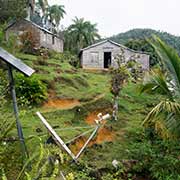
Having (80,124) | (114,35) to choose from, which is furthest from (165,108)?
(114,35)

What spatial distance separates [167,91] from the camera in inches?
406

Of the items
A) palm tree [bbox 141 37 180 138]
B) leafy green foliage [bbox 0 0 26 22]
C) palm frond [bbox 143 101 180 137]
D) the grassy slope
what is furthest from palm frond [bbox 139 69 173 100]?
leafy green foliage [bbox 0 0 26 22]

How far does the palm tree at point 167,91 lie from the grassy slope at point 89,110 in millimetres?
2574

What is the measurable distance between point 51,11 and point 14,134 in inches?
1578

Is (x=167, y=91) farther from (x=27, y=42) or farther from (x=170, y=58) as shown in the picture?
(x=27, y=42)

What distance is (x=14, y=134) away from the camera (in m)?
11.5

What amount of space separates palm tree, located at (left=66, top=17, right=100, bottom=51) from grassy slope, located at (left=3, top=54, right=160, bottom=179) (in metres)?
18.8

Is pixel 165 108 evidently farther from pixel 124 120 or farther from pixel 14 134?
pixel 124 120

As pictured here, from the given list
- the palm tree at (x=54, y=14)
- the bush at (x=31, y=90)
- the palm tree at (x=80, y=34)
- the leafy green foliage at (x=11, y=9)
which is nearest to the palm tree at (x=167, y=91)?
the bush at (x=31, y=90)

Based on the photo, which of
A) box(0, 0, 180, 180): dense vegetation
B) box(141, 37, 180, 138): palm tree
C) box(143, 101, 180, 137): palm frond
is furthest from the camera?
box(143, 101, 180, 137): palm frond

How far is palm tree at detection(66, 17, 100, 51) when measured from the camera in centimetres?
4447

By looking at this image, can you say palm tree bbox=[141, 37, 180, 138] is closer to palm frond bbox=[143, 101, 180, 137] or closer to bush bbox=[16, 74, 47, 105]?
palm frond bbox=[143, 101, 180, 137]

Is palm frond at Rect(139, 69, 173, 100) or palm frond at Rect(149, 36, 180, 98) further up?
palm frond at Rect(149, 36, 180, 98)

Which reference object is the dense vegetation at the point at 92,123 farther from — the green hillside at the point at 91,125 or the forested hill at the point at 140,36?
the forested hill at the point at 140,36
